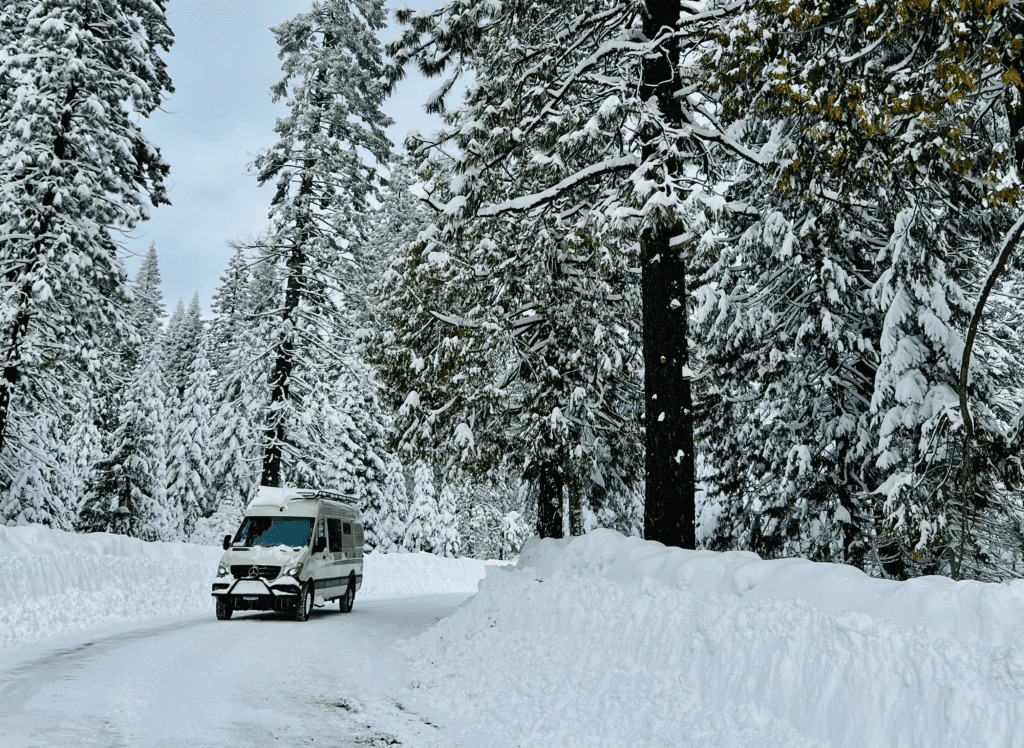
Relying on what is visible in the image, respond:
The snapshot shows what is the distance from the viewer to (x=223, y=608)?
14383 millimetres

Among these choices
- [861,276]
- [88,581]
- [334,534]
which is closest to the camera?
[861,276]

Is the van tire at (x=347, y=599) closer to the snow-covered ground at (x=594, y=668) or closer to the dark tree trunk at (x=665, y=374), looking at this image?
the snow-covered ground at (x=594, y=668)

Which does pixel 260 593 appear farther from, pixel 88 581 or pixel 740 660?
pixel 740 660

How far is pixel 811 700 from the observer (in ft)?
15.5

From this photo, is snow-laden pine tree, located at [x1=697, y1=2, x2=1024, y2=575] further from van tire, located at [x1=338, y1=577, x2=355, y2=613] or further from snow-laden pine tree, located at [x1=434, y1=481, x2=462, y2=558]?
snow-laden pine tree, located at [x1=434, y1=481, x2=462, y2=558]

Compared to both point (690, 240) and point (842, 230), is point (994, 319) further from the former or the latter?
point (690, 240)

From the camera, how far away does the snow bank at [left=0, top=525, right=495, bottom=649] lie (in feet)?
44.4

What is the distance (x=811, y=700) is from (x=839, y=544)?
406 inches

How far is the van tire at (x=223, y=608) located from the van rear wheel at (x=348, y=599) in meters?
3.59

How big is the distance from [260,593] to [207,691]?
267 inches

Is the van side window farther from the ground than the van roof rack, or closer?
closer

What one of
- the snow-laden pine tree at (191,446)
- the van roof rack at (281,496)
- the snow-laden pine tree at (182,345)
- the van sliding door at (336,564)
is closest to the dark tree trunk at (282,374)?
the van sliding door at (336,564)

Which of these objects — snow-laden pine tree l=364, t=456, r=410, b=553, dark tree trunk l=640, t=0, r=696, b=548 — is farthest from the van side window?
snow-laden pine tree l=364, t=456, r=410, b=553

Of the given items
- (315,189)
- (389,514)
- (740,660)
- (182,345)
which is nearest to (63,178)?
(315,189)
